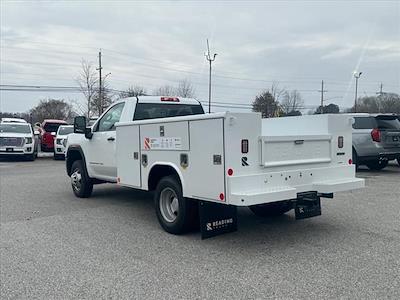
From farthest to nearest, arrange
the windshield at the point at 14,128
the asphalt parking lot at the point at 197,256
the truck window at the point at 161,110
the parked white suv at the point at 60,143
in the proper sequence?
1. the parked white suv at the point at 60,143
2. the windshield at the point at 14,128
3. the truck window at the point at 161,110
4. the asphalt parking lot at the point at 197,256

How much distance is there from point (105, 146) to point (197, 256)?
3841 millimetres

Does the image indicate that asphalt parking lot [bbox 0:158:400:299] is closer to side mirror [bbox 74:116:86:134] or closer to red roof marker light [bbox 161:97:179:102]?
side mirror [bbox 74:116:86:134]

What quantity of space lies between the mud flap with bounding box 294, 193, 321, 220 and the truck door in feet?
12.1

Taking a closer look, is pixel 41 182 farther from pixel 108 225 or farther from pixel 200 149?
pixel 200 149

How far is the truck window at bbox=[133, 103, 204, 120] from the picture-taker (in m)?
7.91

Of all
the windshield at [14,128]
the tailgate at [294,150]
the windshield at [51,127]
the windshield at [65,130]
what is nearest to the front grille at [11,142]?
the windshield at [14,128]

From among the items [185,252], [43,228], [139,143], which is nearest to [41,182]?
[43,228]

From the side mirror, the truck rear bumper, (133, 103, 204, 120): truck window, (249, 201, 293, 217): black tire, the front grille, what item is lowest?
(249, 201, 293, 217): black tire

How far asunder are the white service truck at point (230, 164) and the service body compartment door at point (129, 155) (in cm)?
2

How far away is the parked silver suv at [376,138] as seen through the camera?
43.3ft

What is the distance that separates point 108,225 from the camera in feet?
23.2

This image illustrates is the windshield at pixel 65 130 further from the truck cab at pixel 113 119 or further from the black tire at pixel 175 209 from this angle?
the black tire at pixel 175 209

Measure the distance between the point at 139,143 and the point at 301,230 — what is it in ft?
9.13

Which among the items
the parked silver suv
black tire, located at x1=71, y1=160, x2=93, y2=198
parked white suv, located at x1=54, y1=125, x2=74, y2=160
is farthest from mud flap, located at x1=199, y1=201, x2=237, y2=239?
parked white suv, located at x1=54, y1=125, x2=74, y2=160
